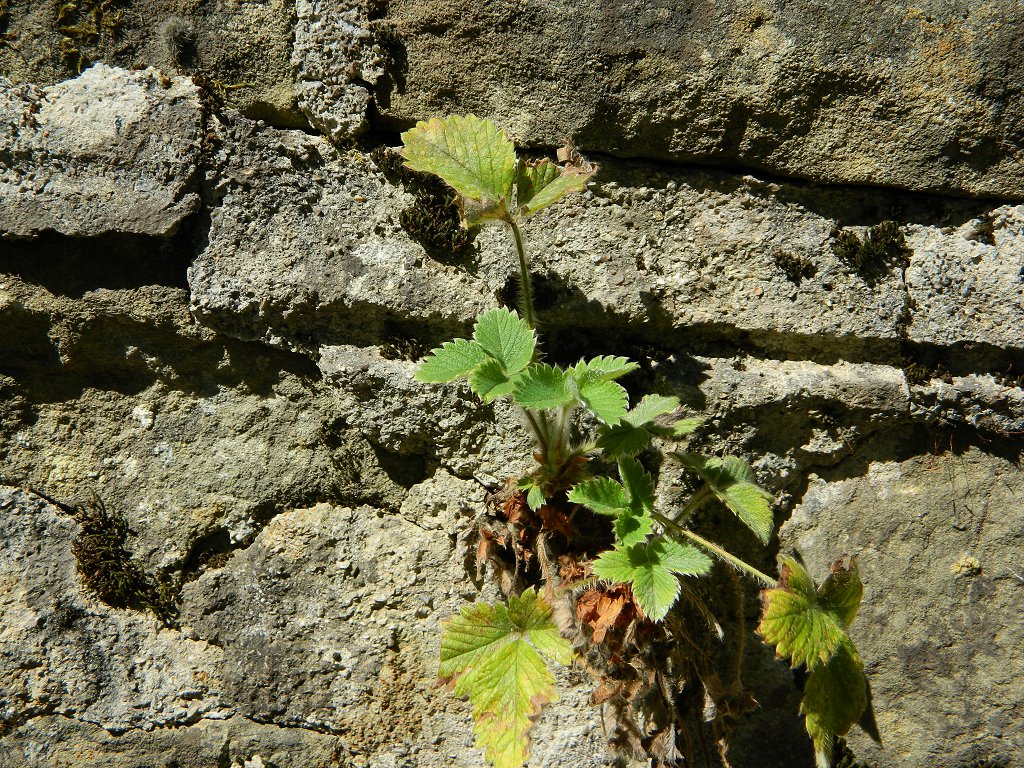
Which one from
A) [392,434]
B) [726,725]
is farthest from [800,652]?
[392,434]

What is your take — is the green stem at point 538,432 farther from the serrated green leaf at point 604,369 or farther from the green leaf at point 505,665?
the green leaf at point 505,665

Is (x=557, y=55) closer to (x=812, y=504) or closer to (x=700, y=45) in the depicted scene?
(x=700, y=45)

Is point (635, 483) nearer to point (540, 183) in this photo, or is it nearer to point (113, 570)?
point (540, 183)

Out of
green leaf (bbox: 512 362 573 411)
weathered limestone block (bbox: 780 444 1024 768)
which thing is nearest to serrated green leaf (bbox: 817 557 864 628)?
weathered limestone block (bbox: 780 444 1024 768)

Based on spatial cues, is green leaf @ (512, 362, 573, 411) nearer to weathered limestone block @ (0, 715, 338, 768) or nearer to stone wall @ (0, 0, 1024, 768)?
stone wall @ (0, 0, 1024, 768)

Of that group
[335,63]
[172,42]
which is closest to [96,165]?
[172,42]

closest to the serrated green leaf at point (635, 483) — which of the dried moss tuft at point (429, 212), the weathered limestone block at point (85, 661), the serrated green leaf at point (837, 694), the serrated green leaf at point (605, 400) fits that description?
the serrated green leaf at point (605, 400)
